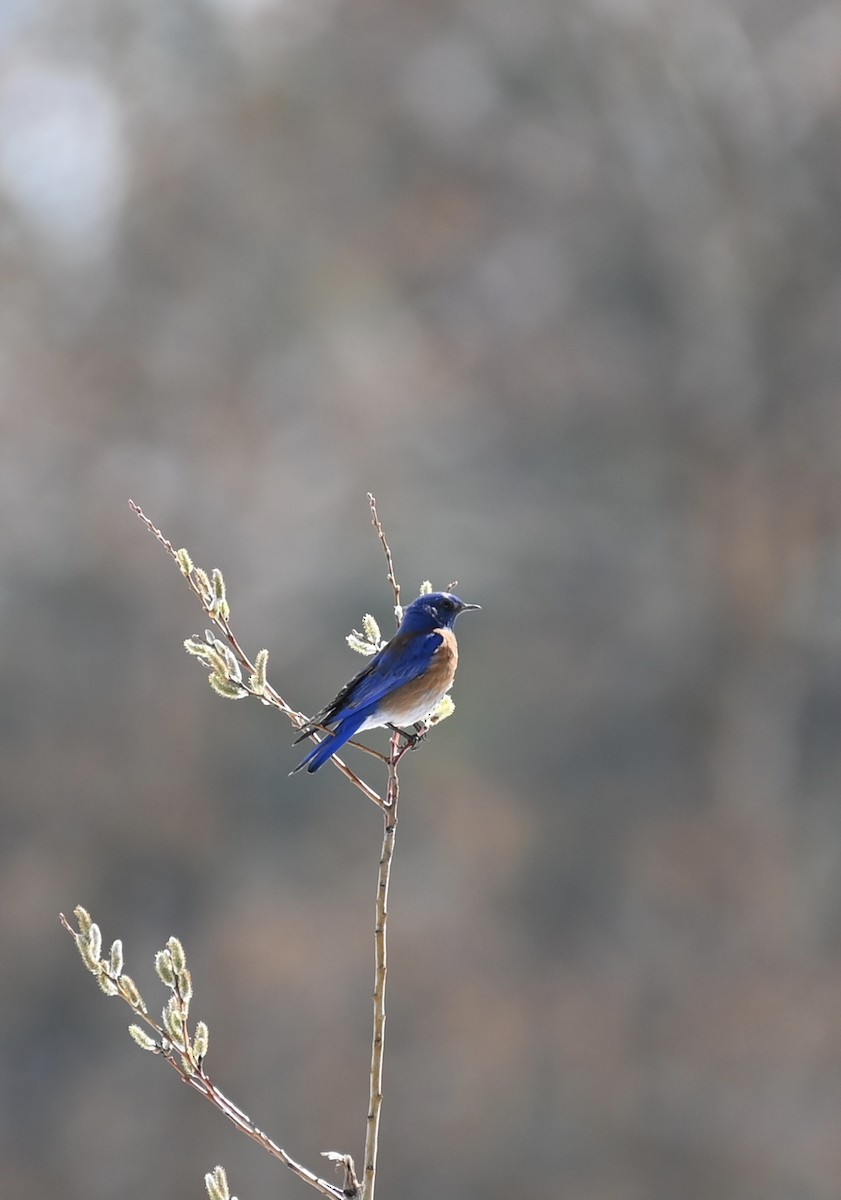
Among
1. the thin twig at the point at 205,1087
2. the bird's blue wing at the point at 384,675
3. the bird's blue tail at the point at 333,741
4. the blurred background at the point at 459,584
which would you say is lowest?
the thin twig at the point at 205,1087

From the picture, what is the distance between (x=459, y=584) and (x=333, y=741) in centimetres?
846

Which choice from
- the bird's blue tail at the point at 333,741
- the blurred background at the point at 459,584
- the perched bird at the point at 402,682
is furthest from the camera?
the blurred background at the point at 459,584

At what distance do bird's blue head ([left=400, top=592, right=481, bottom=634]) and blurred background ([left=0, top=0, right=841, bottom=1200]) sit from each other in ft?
22.8

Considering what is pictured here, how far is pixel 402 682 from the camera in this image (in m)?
2.52

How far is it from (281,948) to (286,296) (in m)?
5.58

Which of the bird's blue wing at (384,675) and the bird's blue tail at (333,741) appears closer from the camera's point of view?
the bird's blue tail at (333,741)

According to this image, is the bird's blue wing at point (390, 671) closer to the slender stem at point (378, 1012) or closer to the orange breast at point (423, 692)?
the orange breast at point (423, 692)

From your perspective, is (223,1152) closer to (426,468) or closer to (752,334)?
(426,468)

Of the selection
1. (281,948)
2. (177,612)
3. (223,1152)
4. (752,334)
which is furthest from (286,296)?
(223,1152)

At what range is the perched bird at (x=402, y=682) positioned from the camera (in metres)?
2.32

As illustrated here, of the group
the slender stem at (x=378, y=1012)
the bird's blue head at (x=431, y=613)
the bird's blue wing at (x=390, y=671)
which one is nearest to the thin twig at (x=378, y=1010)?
the slender stem at (x=378, y=1012)

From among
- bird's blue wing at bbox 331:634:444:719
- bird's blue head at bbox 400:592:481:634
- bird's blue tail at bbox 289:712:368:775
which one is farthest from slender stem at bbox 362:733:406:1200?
bird's blue head at bbox 400:592:481:634

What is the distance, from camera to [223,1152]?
383 inches

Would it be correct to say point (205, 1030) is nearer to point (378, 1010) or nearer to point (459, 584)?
point (378, 1010)
